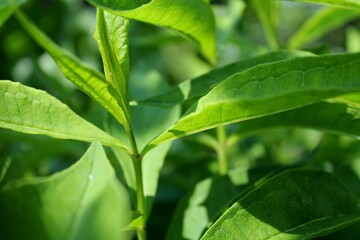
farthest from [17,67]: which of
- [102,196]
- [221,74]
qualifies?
[102,196]

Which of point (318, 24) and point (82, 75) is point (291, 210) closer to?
point (82, 75)

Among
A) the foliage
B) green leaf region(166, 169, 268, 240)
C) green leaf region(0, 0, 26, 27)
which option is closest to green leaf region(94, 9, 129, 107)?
the foliage

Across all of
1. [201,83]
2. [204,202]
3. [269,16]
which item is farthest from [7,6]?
[269,16]

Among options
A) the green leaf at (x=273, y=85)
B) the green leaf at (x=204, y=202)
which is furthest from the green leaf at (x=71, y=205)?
the green leaf at (x=204, y=202)

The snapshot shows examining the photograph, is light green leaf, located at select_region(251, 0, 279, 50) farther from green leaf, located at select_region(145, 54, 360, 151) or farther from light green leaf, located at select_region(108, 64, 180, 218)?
green leaf, located at select_region(145, 54, 360, 151)

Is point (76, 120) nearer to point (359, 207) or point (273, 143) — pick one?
point (359, 207)

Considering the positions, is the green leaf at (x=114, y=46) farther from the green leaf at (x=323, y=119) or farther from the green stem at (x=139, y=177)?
the green leaf at (x=323, y=119)
